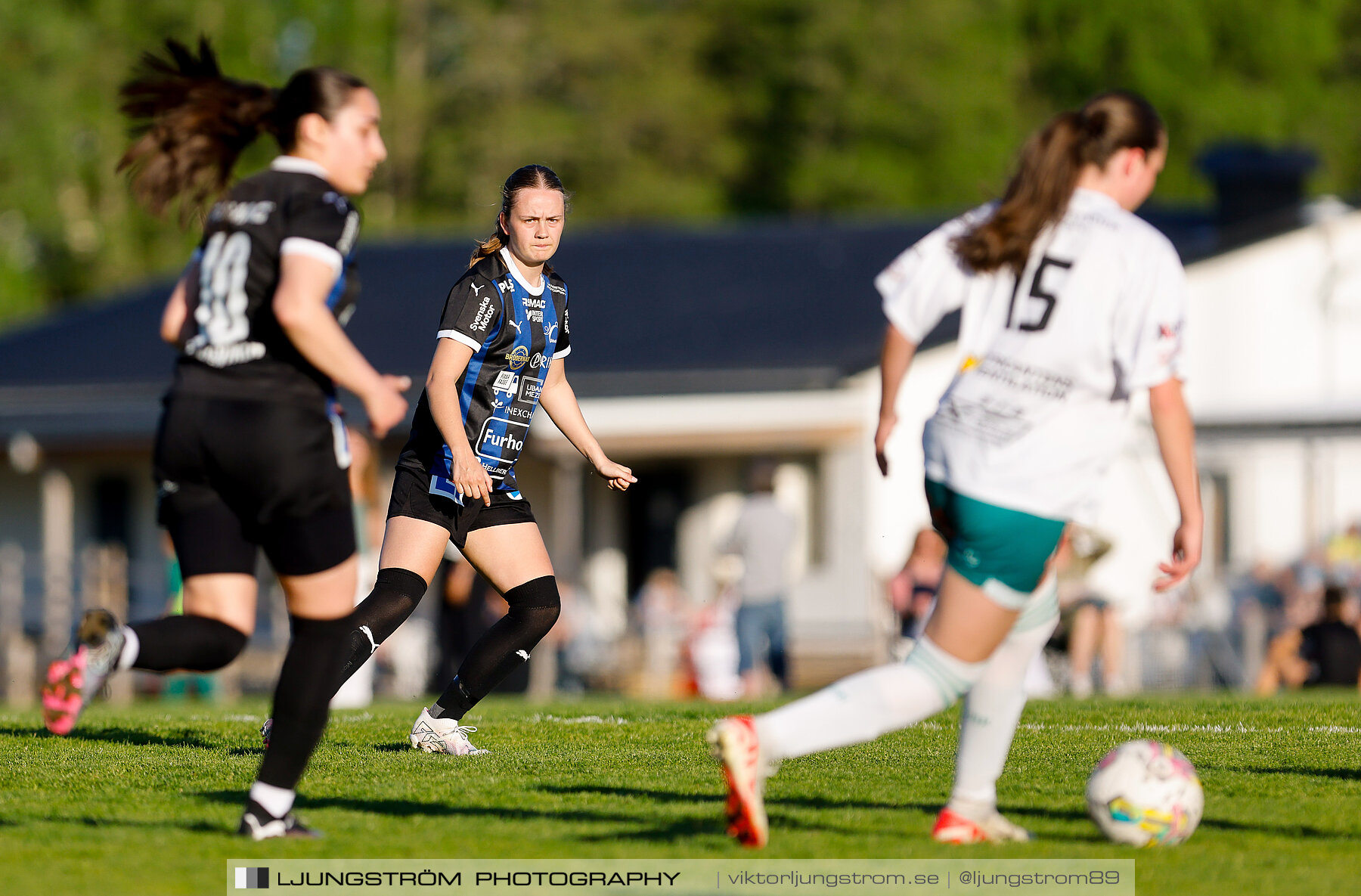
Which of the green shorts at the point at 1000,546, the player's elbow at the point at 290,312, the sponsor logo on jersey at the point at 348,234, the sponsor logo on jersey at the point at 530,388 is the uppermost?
the sponsor logo on jersey at the point at 348,234

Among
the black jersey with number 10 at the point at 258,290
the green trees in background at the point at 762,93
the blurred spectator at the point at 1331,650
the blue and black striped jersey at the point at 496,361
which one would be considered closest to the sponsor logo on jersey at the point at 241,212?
the black jersey with number 10 at the point at 258,290

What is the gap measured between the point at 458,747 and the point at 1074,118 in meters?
3.43

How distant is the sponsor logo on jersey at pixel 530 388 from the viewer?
6703 millimetres

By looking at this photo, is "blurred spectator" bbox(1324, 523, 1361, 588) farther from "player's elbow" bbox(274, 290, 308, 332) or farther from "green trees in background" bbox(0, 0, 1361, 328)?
"green trees in background" bbox(0, 0, 1361, 328)

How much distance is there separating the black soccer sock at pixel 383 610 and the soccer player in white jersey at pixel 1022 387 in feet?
7.28

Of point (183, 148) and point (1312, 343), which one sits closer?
point (183, 148)

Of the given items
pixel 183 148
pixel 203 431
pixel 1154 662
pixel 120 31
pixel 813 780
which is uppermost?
pixel 120 31

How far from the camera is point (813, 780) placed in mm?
6203

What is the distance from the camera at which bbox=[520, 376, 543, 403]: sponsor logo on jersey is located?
6703 millimetres

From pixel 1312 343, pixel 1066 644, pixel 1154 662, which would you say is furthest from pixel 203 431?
pixel 1312 343

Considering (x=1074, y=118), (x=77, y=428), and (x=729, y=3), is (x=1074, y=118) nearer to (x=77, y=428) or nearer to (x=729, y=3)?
(x=77, y=428)

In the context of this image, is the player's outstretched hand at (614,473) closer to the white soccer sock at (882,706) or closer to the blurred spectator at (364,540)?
the white soccer sock at (882,706)

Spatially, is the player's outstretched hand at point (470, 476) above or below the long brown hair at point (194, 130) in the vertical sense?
below

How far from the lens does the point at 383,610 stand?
6.66 m
